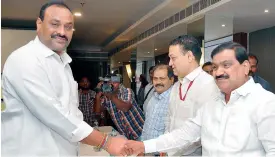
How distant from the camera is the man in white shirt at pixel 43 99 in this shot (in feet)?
4.52

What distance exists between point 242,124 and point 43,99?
0.94m

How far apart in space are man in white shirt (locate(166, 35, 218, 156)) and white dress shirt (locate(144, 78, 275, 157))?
31 cm

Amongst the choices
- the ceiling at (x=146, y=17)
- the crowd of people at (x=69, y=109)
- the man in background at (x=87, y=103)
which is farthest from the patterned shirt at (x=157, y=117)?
the man in background at (x=87, y=103)

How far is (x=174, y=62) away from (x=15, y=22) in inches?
202

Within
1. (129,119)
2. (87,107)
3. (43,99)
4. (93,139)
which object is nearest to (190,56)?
(93,139)

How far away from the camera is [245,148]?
143cm

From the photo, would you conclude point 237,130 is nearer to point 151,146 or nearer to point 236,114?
point 236,114

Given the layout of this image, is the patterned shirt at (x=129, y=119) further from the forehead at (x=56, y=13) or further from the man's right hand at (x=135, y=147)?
the forehead at (x=56, y=13)

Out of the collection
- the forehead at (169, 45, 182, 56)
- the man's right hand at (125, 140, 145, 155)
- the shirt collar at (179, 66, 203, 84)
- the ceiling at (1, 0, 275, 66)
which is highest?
the ceiling at (1, 0, 275, 66)

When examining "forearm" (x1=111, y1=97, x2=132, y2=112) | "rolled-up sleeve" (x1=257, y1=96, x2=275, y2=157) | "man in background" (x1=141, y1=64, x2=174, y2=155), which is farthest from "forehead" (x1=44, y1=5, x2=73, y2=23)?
"forearm" (x1=111, y1=97, x2=132, y2=112)

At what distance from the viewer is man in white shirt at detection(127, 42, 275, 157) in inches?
54.6

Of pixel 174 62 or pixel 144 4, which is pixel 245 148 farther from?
pixel 144 4

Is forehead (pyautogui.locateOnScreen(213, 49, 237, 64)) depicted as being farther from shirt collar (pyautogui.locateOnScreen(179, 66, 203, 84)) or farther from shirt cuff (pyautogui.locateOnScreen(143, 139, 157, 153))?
shirt cuff (pyautogui.locateOnScreen(143, 139, 157, 153))

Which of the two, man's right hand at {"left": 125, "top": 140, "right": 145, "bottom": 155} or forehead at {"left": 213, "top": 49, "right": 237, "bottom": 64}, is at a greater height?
forehead at {"left": 213, "top": 49, "right": 237, "bottom": 64}
